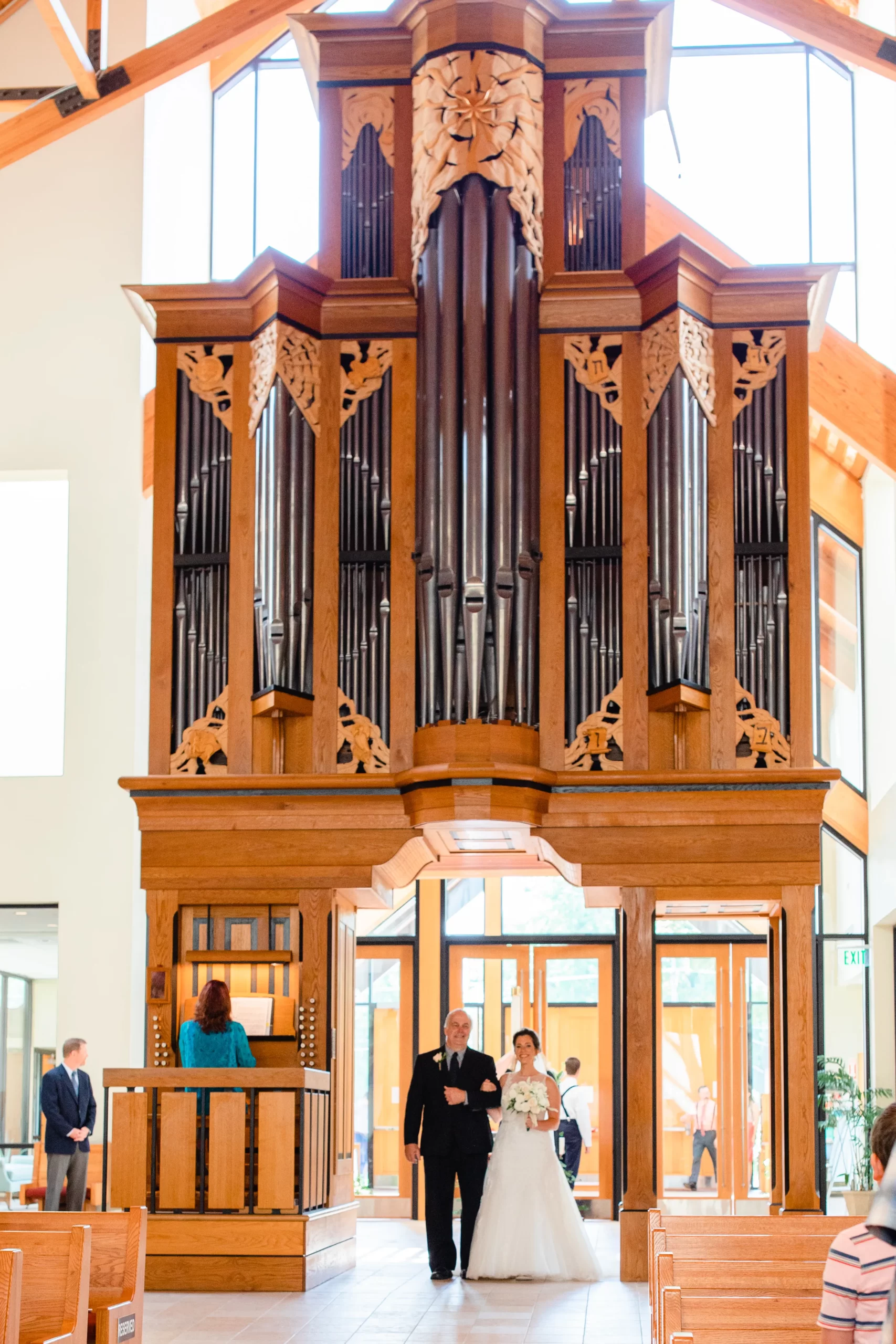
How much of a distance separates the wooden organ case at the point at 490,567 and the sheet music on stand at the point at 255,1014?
0.08 metres

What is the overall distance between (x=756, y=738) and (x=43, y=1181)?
756 centimetres

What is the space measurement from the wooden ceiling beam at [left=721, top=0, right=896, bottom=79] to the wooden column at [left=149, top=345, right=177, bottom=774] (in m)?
4.43

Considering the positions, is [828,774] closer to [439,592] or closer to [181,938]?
[439,592]

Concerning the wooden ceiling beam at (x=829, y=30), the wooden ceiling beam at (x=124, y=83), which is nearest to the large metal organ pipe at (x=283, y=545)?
the wooden ceiling beam at (x=124, y=83)

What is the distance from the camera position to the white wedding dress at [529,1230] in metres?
9.66

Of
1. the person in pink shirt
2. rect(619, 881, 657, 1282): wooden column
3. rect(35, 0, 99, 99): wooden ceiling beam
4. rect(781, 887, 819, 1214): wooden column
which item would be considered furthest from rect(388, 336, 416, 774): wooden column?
the person in pink shirt

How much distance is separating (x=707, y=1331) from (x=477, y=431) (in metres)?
6.77

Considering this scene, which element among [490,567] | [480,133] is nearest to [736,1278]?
[490,567]

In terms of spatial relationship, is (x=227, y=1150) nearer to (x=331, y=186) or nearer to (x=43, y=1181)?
(x=43, y=1181)

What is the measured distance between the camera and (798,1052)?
982 centimetres

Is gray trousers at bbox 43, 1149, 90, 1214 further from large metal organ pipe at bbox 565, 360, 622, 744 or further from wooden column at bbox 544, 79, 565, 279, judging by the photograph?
wooden column at bbox 544, 79, 565, 279

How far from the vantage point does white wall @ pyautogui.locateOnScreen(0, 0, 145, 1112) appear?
14766 mm

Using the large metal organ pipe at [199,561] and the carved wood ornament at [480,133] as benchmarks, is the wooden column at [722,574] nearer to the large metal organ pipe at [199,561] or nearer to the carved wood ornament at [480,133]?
the carved wood ornament at [480,133]

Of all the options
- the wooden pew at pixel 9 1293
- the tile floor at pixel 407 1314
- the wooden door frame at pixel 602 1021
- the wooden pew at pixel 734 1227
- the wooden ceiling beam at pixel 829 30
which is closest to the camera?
the wooden pew at pixel 9 1293
